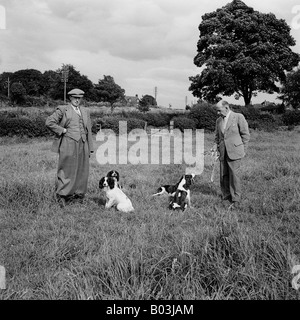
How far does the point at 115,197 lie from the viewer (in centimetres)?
601

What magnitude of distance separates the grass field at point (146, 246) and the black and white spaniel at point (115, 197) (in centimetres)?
17

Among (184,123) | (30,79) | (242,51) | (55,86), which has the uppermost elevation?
(30,79)

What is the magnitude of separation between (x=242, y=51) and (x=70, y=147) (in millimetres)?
28591

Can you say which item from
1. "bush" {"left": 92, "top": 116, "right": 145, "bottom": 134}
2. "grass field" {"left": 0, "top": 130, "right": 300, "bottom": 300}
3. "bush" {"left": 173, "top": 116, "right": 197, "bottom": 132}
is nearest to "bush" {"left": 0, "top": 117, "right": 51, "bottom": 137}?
"bush" {"left": 92, "top": 116, "right": 145, "bottom": 134}

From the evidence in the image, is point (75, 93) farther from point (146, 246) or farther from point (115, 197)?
point (146, 246)

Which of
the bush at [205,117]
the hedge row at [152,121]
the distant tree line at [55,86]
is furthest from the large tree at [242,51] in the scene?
the distant tree line at [55,86]

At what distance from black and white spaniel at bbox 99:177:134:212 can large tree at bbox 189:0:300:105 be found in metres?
26.4

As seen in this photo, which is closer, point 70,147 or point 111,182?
point 111,182

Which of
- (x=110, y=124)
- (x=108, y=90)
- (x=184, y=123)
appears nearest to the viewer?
(x=110, y=124)

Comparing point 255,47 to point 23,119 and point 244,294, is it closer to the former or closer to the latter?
point 23,119

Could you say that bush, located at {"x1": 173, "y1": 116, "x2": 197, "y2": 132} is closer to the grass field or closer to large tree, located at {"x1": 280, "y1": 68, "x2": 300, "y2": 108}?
large tree, located at {"x1": 280, "y1": 68, "x2": 300, "y2": 108}

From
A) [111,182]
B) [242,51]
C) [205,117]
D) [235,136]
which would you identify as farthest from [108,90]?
[111,182]

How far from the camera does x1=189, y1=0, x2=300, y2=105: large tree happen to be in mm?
30750

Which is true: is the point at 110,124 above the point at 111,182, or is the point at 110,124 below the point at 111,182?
above
